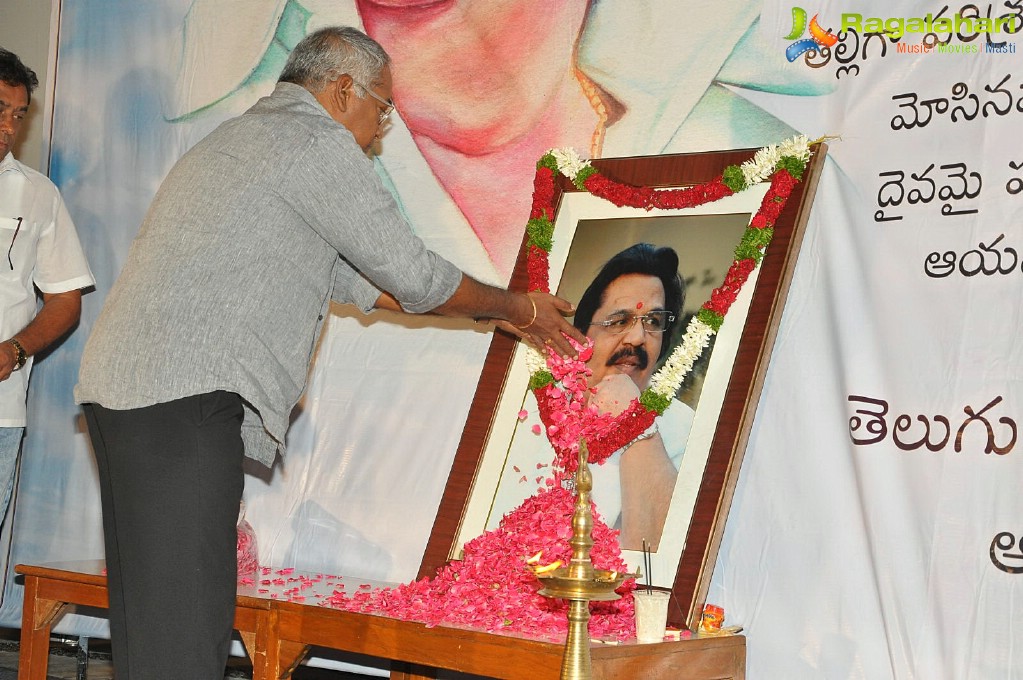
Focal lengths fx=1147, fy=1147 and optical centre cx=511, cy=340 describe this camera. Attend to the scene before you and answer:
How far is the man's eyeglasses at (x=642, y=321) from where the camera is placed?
2.93m

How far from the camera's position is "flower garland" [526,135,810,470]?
2.82 m

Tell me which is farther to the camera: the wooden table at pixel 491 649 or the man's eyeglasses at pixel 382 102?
the man's eyeglasses at pixel 382 102

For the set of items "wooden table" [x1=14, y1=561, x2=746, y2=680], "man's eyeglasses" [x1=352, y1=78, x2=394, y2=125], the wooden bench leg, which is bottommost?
the wooden bench leg

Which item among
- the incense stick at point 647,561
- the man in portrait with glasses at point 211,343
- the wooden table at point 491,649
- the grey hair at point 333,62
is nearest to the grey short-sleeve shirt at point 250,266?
the man in portrait with glasses at point 211,343

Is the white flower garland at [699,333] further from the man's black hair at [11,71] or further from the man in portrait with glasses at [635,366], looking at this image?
the man's black hair at [11,71]

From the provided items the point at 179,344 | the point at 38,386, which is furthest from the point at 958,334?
the point at 38,386

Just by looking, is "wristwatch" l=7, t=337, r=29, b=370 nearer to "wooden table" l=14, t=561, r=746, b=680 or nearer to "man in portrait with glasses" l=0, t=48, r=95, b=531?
"man in portrait with glasses" l=0, t=48, r=95, b=531

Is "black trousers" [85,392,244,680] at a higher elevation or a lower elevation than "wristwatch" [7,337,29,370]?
lower

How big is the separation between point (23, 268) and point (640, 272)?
230 centimetres

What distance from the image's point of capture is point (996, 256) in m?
2.73

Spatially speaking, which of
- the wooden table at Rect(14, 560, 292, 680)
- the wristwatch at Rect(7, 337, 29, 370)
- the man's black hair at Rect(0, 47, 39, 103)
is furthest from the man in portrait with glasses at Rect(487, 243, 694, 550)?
the man's black hair at Rect(0, 47, 39, 103)

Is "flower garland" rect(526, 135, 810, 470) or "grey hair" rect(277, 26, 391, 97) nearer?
"grey hair" rect(277, 26, 391, 97)

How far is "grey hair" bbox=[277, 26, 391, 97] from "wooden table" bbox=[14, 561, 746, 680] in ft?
4.10

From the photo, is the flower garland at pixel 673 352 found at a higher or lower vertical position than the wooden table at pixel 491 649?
higher
